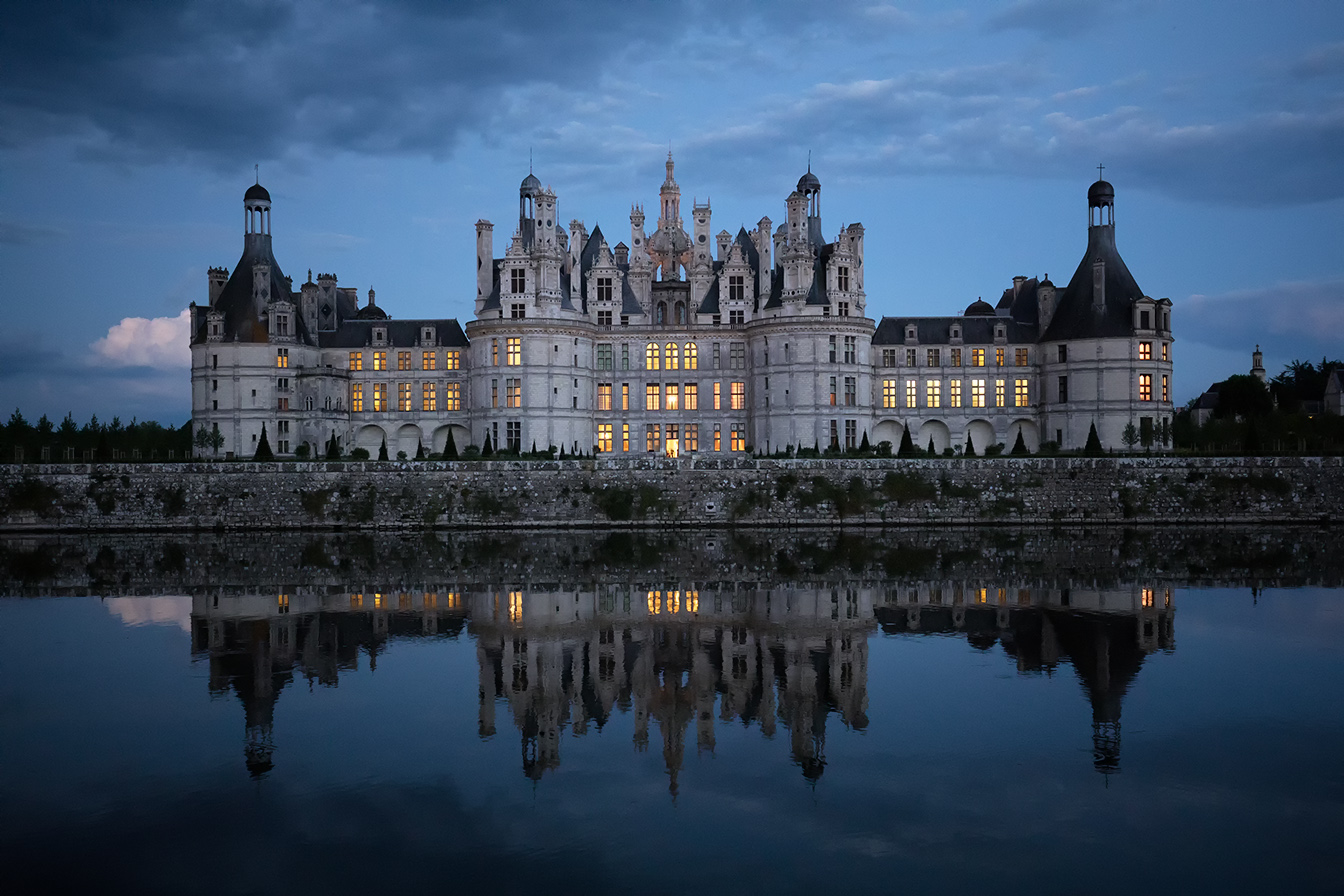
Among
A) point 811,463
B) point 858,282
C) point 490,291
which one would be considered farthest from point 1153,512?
point 490,291

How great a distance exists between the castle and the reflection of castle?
3158 cm

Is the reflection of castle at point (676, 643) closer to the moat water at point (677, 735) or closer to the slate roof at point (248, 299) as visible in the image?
the moat water at point (677, 735)

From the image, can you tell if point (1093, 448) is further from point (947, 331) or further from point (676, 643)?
point (676, 643)

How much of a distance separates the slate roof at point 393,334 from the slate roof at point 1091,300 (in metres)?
34.2

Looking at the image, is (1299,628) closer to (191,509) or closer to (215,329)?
(191,509)

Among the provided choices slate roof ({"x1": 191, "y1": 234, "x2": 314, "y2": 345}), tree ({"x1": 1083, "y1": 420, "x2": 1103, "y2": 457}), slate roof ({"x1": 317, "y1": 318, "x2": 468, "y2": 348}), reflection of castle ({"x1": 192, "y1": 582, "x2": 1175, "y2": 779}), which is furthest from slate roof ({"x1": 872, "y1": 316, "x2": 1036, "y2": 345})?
reflection of castle ({"x1": 192, "y1": 582, "x2": 1175, "y2": 779})

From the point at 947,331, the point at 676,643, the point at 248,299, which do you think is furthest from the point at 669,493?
the point at 248,299

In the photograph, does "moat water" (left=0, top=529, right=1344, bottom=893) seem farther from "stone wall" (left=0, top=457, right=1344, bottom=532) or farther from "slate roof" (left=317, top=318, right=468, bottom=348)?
"slate roof" (left=317, top=318, right=468, bottom=348)

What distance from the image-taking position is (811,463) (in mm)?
49406

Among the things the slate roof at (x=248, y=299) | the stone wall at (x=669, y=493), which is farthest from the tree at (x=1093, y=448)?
the slate roof at (x=248, y=299)

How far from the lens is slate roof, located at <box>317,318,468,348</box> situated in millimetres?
64688

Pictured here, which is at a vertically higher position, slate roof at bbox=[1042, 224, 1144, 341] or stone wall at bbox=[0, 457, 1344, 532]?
slate roof at bbox=[1042, 224, 1144, 341]

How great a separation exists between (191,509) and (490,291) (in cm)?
2121

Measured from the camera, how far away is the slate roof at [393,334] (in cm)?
6469
